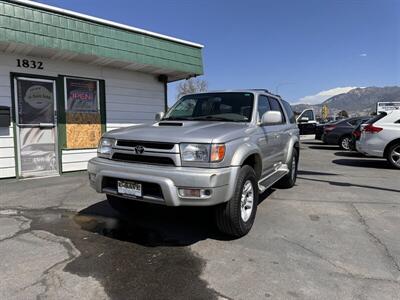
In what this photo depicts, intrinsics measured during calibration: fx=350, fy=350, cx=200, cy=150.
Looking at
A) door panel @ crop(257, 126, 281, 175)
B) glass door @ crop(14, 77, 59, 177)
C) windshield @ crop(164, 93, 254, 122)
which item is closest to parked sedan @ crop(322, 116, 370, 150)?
door panel @ crop(257, 126, 281, 175)

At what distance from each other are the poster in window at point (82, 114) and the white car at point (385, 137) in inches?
303

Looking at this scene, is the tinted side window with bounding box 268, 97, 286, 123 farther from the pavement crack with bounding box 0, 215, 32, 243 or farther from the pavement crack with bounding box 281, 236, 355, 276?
the pavement crack with bounding box 0, 215, 32, 243

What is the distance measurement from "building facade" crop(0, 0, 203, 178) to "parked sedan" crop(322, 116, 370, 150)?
8891 millimetres

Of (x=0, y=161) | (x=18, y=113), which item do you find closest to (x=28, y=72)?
(x=18, y=113)

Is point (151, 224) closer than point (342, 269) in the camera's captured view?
No

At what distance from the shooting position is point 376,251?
3938 mm

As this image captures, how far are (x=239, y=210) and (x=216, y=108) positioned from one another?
1758 millimetres

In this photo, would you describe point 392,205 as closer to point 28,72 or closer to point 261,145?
point 261,145

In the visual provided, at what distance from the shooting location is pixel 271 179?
552cm

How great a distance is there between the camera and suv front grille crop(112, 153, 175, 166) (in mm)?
3861

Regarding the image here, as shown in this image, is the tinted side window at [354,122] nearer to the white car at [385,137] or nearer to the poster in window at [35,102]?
the white car at [385,137]

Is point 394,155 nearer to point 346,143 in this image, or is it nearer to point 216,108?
point 346,143

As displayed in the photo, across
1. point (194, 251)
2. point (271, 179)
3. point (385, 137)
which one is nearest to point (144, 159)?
point (194, 251)

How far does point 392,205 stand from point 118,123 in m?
7.05
